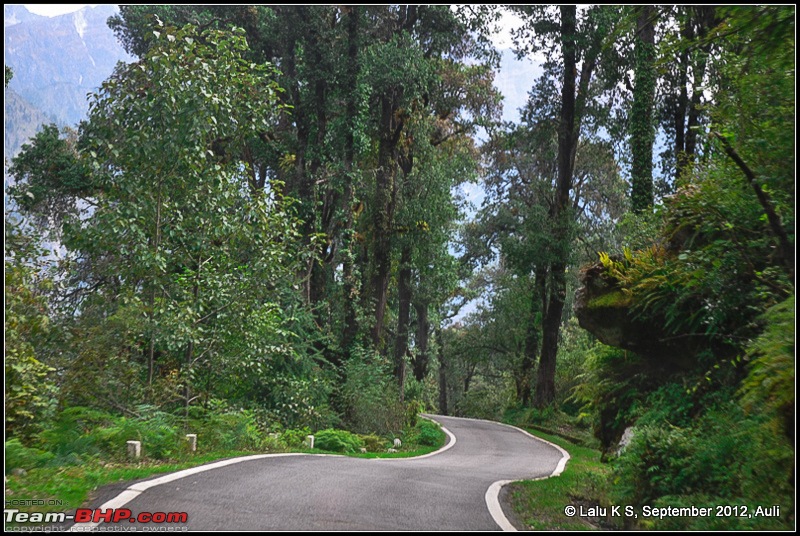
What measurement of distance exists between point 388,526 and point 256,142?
22500 millimetres

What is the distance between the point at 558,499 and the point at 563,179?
20942mm

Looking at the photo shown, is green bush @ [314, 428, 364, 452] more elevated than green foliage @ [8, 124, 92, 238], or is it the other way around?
green foliage @ [8, 124, 92, 238]

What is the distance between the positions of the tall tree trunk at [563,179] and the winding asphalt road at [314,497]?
18.2 metres

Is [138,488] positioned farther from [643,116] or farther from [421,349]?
[421,349]

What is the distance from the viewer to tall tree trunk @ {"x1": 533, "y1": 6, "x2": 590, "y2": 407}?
26.9 metres

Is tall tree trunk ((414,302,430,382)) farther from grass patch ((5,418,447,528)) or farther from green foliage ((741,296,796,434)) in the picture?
green foliage ((741,296,796,434))

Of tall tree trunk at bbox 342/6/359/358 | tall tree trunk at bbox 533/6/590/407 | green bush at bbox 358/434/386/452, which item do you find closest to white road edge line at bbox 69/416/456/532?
green bush at bbox 358/434/386/452

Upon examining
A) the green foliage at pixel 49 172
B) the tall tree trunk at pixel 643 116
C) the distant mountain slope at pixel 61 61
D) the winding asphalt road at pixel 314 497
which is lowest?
the winding asphalt road at pixel 314 497

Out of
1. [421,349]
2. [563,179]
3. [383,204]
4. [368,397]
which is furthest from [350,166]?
[421,349]

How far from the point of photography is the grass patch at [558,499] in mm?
7879

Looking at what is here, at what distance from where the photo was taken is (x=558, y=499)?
9742 millimetres

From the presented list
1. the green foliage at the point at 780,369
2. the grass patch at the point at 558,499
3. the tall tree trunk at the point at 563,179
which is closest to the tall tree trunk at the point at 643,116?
the tall tree trunk at the point at 563,179

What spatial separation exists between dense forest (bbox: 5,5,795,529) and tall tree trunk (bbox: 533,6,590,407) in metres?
0.11

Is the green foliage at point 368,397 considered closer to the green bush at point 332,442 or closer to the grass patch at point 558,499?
the green bush at point 332,442
